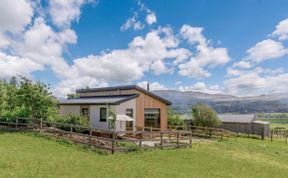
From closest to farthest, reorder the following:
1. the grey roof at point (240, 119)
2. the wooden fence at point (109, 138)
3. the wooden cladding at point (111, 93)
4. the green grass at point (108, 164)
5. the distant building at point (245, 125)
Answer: the green grass at point (108, 164), the wooden fence at point (109, 138), the wooden cladding at point (111, 93), the distant building at point (245, 125), the grey roof at point (240, 119)

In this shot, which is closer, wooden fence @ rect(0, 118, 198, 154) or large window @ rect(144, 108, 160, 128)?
wooden fence @ rect(0, 118, 198, 154)

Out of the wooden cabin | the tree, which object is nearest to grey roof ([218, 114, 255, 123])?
the tree

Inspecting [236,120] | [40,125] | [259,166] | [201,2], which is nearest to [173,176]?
[259,166]

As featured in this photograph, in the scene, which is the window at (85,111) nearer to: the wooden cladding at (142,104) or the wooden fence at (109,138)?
the wooden cladding at (142,104)

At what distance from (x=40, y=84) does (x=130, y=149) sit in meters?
11.8

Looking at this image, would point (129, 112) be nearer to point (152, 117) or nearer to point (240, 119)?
point (152, 117)

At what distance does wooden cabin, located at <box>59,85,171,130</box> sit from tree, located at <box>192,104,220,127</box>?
728 centimetres

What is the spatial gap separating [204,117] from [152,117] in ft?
29.0

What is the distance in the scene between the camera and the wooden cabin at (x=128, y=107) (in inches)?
855

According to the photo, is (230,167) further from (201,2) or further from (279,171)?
(201,2)

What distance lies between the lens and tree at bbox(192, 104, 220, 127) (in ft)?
98.5

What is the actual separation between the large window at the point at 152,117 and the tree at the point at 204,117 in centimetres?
801

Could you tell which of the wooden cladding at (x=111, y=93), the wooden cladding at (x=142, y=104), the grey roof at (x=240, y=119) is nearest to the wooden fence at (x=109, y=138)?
the wooden cladding at (x=142, y=104)

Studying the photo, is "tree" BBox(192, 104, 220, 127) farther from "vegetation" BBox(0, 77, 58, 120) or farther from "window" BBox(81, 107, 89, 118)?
"vegetation" BBox(0, 77, 58, 120)
